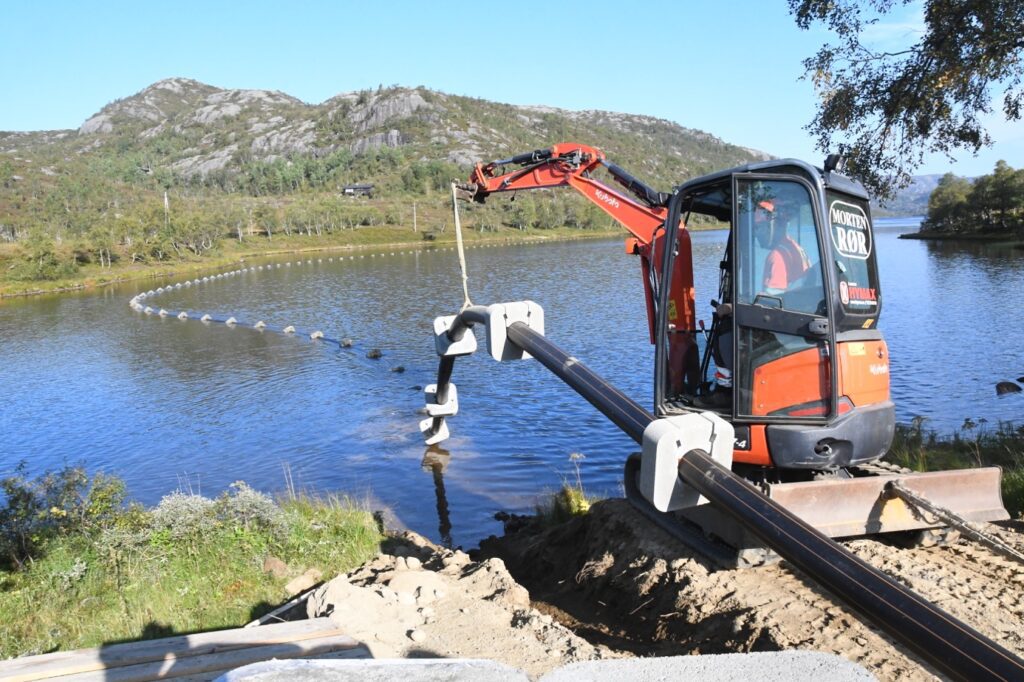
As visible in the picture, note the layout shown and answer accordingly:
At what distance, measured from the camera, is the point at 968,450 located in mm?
11414

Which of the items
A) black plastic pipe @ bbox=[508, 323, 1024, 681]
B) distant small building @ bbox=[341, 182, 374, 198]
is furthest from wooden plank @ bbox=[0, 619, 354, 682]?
distant small building @ bbox=[341, 182, 374, 198]

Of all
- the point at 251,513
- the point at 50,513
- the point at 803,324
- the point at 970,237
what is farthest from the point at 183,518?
the point at 970,237

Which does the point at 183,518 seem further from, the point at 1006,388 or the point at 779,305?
the point at 1006,388

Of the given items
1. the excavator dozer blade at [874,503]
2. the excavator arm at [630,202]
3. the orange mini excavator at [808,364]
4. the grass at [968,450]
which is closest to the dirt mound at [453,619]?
the orange mini excavator at [808,364]

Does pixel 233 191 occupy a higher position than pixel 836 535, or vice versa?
pixel 233 191

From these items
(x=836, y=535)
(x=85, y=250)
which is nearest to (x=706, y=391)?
(x=836, y=535)

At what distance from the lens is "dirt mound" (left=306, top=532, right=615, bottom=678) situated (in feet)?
16.2

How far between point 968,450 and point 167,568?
11.1 m

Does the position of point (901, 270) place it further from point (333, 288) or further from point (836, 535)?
point (836, 535)

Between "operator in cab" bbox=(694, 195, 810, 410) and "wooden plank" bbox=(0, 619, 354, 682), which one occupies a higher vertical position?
"operator in cab" bbox=(694, 195, 810, 410)

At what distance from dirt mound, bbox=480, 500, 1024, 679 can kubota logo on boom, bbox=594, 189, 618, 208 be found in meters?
3.69

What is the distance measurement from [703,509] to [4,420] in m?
19.7

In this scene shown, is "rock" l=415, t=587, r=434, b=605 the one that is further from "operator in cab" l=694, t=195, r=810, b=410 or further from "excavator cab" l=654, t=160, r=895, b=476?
"operator in cab" l=694, t=195, r=810, b=410

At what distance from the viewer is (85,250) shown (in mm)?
69750
